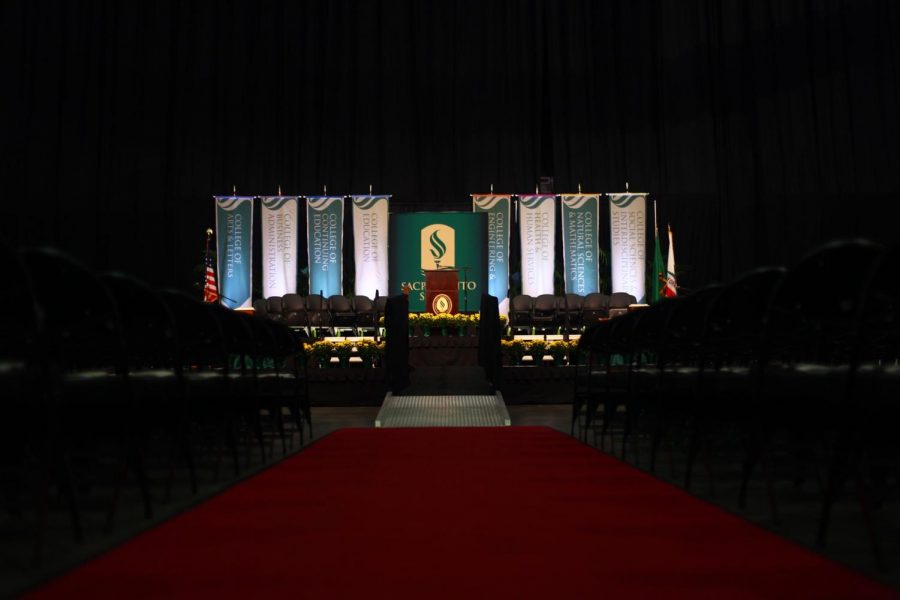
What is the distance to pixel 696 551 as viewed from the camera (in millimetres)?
1676

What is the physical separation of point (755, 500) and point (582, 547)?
3.46 feet

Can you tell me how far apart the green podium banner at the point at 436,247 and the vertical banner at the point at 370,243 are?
0.69ft

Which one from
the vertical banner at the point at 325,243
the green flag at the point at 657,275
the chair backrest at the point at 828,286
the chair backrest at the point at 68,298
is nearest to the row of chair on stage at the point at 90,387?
the chair backrest at the point at 68,298

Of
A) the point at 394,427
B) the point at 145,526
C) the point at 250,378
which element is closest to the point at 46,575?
the point at 145,526

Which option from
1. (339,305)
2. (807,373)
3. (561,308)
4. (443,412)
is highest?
(339,305)

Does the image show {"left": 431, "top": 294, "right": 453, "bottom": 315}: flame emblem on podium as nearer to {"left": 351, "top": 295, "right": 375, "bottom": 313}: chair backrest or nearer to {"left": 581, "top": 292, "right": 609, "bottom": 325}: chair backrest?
{"left": 351, "top": 295, "right": 375, "bottom": 313}: chair backrest

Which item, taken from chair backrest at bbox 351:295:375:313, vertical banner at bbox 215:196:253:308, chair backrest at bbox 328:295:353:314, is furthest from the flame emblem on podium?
vertical banner at bbox 215:196:253:308

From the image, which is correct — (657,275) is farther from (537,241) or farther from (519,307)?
(537,241)

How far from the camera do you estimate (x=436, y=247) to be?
13305mm

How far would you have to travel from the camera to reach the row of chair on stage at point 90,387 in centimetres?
169

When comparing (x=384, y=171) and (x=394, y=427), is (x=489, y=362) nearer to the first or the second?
(x=394, y=427)

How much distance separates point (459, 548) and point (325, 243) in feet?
40.4

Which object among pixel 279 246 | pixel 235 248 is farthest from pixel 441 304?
pixel 235 248

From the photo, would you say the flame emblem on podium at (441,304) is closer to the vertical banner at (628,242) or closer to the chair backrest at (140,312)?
the vertical banner at (628,242)
